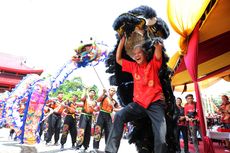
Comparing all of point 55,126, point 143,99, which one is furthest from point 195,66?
point 55,126

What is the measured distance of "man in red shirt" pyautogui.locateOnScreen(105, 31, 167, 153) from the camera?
6.59 feet

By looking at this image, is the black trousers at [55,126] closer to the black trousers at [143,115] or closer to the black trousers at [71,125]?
the black trousers at [71,125]

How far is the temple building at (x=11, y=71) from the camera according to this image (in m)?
30.0

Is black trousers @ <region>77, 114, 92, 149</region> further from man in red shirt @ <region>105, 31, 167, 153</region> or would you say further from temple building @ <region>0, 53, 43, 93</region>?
temple building @ <region>0, 53, 43, 93</region>

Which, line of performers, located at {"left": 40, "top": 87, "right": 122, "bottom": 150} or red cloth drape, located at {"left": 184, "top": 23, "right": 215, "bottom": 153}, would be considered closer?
red cloth drape, located at {"left": 184, "top": 23, "right": 215, "bottom": 153}

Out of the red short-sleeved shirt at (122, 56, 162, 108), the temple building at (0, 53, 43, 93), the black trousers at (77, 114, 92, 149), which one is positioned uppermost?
the temple building at (0, 53, 43, 93)

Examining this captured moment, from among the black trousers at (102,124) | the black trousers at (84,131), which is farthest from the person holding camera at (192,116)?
the black trousers at (84,131)

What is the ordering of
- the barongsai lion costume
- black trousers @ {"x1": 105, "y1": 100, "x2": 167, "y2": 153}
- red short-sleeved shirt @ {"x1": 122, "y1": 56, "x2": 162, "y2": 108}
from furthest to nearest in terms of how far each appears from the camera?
the barongsai lion costume
red short-sleeved shirt @ {"x1": 122, "y1": 56, "x2": 162, "y2": 108}
black trousers @ {"x1": 105, "y1": 100, "x2": 167, "y2": 153}

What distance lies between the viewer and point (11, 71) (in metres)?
31.6

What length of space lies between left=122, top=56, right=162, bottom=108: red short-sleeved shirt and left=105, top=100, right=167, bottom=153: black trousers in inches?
2.4

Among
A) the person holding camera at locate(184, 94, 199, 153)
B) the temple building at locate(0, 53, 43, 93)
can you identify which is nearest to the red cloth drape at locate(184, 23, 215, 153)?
the person holding camera at locate(184, 94, 199, 153)

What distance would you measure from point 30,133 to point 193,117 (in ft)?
15.1

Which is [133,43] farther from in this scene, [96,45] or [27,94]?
[27,94]

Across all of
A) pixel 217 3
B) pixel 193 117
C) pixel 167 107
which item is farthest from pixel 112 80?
pixel 193 117
